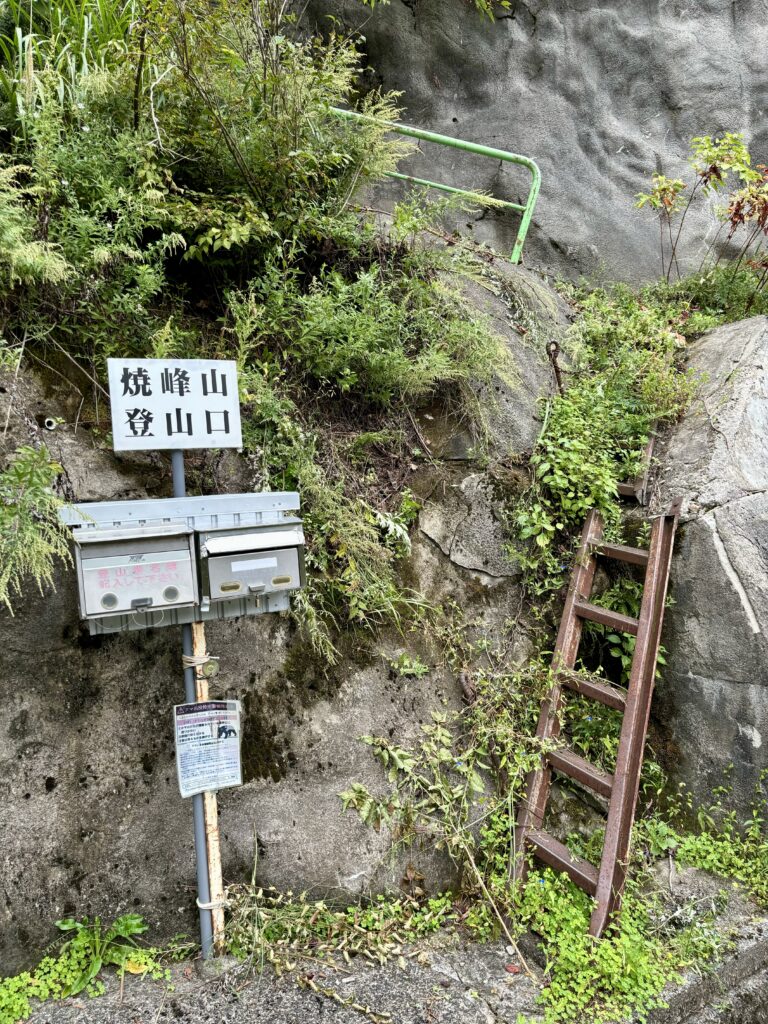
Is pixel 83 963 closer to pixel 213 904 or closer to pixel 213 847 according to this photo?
pixel 213 904

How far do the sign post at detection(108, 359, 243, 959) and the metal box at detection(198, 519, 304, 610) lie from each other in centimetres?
25

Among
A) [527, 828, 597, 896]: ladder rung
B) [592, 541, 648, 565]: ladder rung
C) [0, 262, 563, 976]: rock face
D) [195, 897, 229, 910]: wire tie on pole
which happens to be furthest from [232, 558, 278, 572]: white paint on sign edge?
[592, 541, 648, 565]: ladder rung

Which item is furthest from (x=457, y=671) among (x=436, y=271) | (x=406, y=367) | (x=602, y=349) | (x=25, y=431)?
(x=602, y=349)

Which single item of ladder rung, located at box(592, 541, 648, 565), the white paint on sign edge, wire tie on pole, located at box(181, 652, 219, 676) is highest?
the white paint on sign edge

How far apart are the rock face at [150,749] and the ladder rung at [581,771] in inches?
24.2

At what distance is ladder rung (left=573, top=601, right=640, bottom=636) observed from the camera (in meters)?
3.33

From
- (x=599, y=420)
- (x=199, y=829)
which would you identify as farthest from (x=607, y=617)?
(x=199, y=829)

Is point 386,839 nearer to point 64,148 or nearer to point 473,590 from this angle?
point 473,590

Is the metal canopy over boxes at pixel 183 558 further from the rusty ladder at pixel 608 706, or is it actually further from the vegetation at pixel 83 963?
the rusty ladder at pixel 608 706

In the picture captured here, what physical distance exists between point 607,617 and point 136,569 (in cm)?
258

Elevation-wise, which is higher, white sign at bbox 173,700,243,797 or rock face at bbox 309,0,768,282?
rock face at bbox 309,0,768,282

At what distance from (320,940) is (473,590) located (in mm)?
1907

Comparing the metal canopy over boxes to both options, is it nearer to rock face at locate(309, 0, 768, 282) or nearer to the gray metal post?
the gray metal post

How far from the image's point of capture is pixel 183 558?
2.20m
